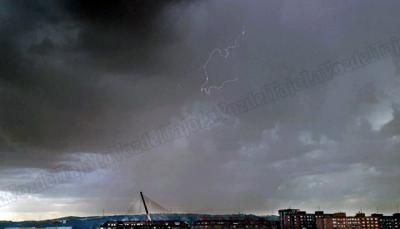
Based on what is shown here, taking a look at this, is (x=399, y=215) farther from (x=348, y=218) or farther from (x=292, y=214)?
(x=292, y=214)

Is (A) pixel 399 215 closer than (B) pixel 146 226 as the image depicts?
Yes

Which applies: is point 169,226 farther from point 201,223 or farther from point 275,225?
point 275,225

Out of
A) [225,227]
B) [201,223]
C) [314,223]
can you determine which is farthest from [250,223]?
[314,223]

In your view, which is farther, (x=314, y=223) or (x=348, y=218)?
(x=314, y=223)

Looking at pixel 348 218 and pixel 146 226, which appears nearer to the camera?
pixel 348 218

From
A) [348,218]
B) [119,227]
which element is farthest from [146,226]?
[348,218]

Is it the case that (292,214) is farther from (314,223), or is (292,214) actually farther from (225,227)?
(225,227)

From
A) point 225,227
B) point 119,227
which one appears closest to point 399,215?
point 225,227
